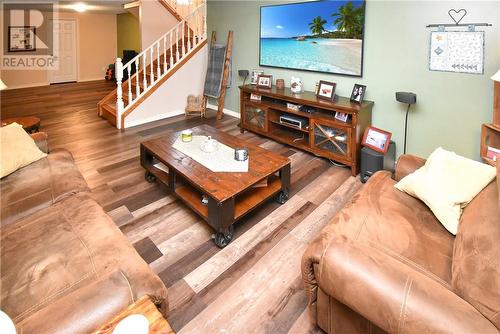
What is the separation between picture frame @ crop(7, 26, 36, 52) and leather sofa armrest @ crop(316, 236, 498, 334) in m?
9.38

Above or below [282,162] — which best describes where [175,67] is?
above

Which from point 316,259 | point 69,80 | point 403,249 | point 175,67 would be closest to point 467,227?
point 403,249

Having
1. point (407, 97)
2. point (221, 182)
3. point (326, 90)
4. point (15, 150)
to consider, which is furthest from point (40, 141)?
point (407, 97)

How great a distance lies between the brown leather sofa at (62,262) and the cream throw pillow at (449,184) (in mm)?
1410

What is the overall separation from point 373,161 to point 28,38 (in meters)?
8.96

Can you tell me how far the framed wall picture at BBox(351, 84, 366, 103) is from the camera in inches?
127

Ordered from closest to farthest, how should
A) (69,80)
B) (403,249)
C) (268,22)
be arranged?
(403,249), (268,22), (69,80)

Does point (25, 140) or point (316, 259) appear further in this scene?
point (25, 140)

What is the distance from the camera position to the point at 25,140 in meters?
2.14

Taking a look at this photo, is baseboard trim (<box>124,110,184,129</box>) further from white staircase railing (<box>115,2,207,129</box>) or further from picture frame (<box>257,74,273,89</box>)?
picture frame (<box>257,74,273,89</box>)

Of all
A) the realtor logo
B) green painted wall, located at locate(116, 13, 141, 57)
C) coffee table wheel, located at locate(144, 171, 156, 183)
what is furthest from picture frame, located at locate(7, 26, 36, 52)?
coffee table wheel, located at locate(144, 171, 156, 183)

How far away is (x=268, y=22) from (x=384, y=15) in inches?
65.9

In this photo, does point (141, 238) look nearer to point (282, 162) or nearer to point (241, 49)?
point (282, 162)

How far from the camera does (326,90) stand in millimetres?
3441
